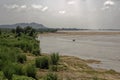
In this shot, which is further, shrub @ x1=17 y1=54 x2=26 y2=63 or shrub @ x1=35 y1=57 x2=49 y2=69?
shrub @ x1=17 y1=54 x2=26 y2=63

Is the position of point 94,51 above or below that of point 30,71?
below

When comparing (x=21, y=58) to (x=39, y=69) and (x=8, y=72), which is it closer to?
(x=39, y=69)

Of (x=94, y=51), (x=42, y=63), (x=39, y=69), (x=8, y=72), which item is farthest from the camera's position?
(x=94, y=51)

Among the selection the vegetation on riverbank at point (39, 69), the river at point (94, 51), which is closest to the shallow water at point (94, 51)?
the river at point (94, 51)

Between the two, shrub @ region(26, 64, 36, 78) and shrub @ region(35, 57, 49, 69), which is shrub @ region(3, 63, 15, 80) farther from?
shrub @ region(35, 57, 49, 69)

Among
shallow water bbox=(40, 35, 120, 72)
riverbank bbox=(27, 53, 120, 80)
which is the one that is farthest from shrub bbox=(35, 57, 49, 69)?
shallow water bbox=(40, 35, 120, 72)

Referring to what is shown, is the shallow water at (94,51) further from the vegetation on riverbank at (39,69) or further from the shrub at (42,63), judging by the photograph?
the shrub at (42,63)

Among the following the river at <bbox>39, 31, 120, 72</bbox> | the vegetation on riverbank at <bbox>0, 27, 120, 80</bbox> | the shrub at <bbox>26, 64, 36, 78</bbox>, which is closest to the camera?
the vegetation on riverbank at <bbox>0, 27, 120, 80</bbox>

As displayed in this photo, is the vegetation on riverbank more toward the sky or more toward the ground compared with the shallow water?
more toward the sky

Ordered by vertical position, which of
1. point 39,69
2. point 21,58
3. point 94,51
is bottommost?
point 94,51

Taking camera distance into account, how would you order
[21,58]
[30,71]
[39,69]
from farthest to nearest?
[21,58], [39,69], [30,71]

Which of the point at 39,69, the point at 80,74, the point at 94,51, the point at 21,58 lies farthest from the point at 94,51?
the point at 39,69

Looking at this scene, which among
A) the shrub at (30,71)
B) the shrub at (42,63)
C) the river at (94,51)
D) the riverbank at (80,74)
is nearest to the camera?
the shrub at (30,71)

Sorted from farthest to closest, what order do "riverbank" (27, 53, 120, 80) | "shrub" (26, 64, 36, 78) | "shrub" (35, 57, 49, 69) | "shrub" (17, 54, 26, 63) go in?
"shrub" (17, 54, 26, 63) → "shrub" (35, 57, 49, 69) → "riverbank" (27, 53, 120, 80) → "shrub" (26, 64, 36, 78)
